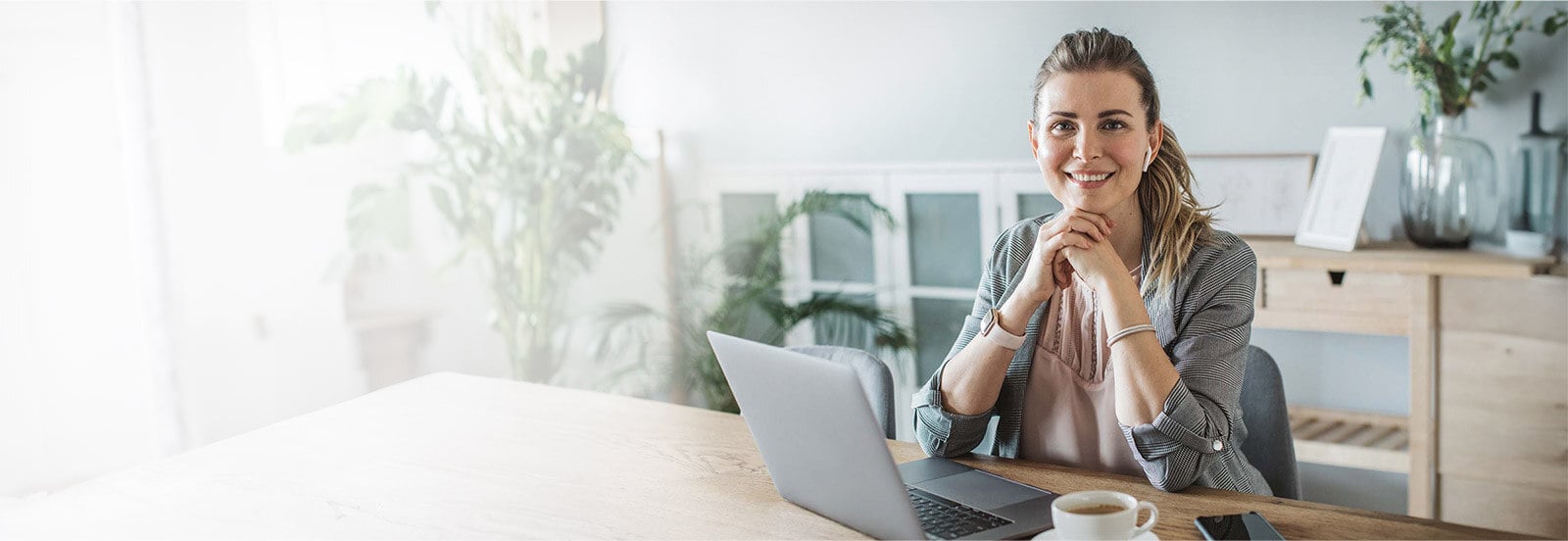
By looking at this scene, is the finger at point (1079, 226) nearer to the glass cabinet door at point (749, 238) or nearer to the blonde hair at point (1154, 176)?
the blonde hair at point (1154, 176)

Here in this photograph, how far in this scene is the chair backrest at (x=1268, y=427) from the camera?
1.81m

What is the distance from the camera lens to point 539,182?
3824mm

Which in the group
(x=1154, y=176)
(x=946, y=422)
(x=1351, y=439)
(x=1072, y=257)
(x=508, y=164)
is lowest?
(x=1351, y=439)

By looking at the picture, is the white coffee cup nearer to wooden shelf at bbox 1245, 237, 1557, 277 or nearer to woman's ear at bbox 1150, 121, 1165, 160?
woman's ear at bbox 1150, 121, 1165, 160

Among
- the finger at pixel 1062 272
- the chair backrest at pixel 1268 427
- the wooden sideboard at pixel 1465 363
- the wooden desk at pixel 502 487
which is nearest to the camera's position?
the wooden desk at pixel 502 487

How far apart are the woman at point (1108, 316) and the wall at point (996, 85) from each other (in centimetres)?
163

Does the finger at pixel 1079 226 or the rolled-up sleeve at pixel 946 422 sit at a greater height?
the finger at pixel 1079 226

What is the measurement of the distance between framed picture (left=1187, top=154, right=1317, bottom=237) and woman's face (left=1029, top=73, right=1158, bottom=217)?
63.4 inches

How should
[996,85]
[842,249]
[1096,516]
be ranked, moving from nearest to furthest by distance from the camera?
[1096,516] → [996,85] → [842,249]

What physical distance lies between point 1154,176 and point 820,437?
0.71 m

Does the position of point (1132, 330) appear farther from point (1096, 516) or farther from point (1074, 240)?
point (1096, 516)

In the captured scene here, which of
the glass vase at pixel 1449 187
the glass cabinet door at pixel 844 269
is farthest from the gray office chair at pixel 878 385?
the glass cabinet door at pixel 844 269

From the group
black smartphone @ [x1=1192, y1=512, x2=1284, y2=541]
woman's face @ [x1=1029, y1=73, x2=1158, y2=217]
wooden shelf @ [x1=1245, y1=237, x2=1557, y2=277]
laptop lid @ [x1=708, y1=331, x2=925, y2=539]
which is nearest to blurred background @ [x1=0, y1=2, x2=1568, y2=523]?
wooden shelf @ [x1=1245, y1=237, x2=1557, y2=277]

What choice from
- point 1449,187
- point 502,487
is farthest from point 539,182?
point 1449,187
